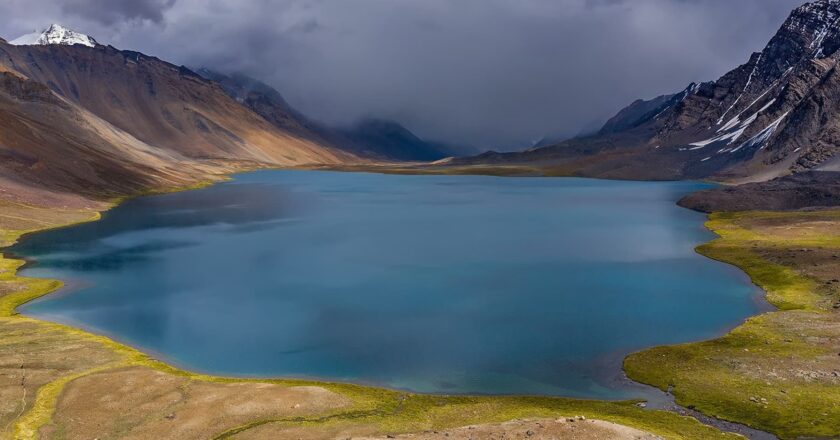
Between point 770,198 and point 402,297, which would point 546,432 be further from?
point 770,198

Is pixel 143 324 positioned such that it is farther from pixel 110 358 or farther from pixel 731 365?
pixel 731 365

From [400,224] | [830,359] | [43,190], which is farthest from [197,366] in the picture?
[43,190]

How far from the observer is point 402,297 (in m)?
77.9

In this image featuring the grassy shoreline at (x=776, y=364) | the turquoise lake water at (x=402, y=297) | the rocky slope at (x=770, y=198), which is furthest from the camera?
the rocky slope at (x=770, y=198)

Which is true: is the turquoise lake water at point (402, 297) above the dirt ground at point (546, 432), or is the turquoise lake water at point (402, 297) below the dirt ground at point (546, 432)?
below

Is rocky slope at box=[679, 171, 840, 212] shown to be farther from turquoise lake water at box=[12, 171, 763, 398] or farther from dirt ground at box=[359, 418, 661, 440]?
dirt ground at box=[359, 418, 661, 440]

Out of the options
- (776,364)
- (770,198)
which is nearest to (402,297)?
(776,364)

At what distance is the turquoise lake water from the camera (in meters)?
55.0

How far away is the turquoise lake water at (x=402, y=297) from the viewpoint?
180 ft

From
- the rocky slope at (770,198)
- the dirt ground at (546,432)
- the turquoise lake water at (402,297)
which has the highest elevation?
the rocky slope at (770,198)

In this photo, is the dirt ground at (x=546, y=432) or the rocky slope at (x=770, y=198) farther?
the rocky slope at (x=770, y=198)

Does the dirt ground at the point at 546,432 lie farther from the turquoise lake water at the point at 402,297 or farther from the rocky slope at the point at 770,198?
the rocky slope at the point at 770,198

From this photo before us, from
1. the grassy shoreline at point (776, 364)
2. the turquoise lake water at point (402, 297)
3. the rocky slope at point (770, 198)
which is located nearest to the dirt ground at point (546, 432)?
the grassy shoreline at point (776, 364)

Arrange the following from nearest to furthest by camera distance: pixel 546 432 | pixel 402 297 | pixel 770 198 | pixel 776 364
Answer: pixel 546 432 < pixel 776 364 < pixel 402 297 < pixel 770 198
